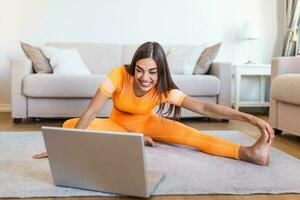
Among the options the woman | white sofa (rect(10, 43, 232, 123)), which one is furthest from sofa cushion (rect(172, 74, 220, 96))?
the woman

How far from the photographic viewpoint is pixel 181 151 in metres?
2.12

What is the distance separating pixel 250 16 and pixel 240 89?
834mm

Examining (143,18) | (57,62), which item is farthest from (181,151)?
(143,18)

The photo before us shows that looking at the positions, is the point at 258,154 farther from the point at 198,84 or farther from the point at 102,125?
the point at 198,84

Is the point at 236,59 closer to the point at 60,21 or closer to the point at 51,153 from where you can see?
the point at 60,21

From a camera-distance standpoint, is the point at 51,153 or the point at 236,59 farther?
the point at 236,59

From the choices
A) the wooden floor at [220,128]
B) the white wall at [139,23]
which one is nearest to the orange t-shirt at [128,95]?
the wooden floor at [220,128]

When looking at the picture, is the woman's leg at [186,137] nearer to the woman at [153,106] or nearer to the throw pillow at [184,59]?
the woman at [153,106]

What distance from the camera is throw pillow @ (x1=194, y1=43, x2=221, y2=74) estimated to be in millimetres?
3555

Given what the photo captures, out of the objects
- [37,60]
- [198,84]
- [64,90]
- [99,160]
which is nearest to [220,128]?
[198,84]

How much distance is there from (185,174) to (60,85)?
178 cm

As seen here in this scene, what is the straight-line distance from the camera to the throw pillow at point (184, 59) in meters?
3.58

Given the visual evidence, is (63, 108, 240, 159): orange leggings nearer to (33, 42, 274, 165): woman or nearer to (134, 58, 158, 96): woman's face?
(33, 42, 274, 165): woman

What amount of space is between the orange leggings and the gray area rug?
0.17 ft
